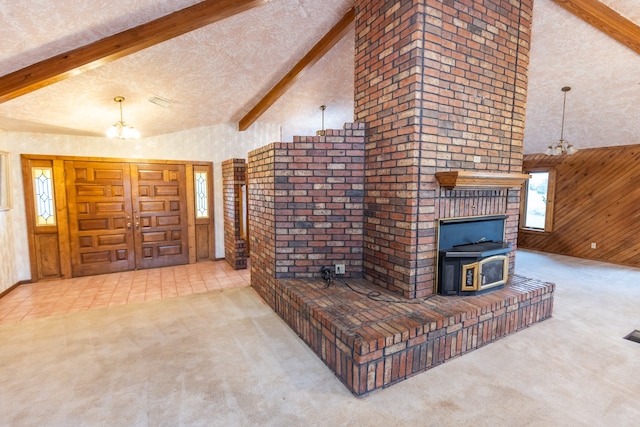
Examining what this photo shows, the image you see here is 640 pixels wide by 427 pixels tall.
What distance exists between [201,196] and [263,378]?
4441mm

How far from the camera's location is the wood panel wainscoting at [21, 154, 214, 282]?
4723mm

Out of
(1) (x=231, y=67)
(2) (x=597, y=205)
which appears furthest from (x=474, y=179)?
(2) (x=597, y=205)

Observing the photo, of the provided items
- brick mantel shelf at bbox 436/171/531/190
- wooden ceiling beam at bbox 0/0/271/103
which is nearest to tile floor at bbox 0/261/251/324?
wooden ceiling beam at bbox 0/0/271/103

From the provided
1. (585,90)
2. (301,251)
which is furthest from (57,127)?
(585,90)

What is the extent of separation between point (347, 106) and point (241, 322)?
4.44 meters

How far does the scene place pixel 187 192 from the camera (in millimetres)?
5773

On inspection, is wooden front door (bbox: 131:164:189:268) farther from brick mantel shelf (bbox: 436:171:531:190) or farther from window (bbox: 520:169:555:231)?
window (bbox: 520:169:555:231)

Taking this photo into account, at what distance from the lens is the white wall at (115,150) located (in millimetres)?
4426

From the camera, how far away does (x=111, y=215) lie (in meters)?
5.14

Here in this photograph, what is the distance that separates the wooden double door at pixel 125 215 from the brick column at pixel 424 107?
157 inches

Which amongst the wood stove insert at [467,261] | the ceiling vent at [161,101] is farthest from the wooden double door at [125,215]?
the wood stove insert at [467,261]

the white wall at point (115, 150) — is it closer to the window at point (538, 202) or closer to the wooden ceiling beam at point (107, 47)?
the wooden ceiling beam at point (107, 47)

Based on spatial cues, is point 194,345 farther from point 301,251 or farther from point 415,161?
point 415,161

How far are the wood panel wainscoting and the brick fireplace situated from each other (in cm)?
277
